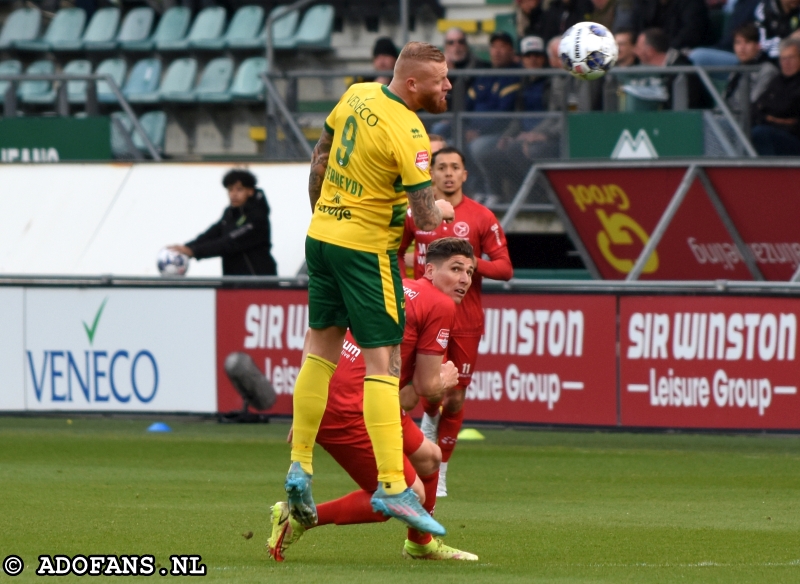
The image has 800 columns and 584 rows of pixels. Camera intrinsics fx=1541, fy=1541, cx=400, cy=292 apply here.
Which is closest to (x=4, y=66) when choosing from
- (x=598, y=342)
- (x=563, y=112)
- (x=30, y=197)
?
(x=30, y=197)

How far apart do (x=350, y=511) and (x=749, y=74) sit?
31.2 ft

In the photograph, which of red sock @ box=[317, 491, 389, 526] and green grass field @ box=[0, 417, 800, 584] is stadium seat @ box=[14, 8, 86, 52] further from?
red sock @ box=[317, 491, 389, 526]

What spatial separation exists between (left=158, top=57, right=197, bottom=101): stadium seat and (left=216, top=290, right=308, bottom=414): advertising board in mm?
8979

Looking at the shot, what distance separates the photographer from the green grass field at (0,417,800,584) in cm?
659

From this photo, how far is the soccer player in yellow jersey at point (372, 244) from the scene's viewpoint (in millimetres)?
6574

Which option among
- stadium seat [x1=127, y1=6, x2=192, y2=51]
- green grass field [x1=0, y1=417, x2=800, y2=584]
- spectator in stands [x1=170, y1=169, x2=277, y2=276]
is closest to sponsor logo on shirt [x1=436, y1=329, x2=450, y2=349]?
green grass field [x1=0, y1=417, x2=800, y2=584]

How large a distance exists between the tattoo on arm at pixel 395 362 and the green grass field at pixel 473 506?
0.84 metres

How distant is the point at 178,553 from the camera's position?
22.3 feet

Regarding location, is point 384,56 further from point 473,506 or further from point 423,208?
point 423,208

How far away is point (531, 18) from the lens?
62.1 ft

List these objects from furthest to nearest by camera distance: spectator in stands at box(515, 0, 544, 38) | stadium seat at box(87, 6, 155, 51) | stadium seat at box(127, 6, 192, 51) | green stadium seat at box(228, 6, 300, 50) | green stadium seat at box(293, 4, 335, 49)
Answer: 1. stadium seat at box(87, 6, 155, 51)
2. stadium seat at box(127, 6, 192, 51)
3. green stadium seat at box(228, 6, 300, 50)
4. green stadium seat at box(293, 4, 335, 49)
5. spectator in stands at box(515, 0, 544, 38)

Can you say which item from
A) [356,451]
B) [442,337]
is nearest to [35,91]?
[442,337]

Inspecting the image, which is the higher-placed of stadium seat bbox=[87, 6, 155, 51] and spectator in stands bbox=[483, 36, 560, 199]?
stadium seat bbox=[87, 6, 155, 51]

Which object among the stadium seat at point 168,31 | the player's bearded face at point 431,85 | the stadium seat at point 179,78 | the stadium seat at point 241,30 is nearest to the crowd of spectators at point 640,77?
the stadium seat at point 241,30
